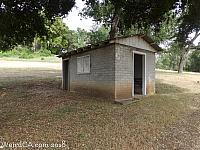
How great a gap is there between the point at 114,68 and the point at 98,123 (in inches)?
203

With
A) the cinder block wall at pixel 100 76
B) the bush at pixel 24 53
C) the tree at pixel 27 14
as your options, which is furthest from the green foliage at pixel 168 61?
the tree at pixel 27 14

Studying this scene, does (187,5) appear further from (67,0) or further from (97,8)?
(97,8)

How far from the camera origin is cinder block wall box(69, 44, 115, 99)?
1505cm

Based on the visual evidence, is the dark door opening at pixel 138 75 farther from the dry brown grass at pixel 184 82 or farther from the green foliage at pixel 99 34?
the green foliage at pixel 99 34

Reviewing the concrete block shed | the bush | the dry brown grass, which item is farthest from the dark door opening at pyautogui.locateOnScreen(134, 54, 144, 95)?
the bush

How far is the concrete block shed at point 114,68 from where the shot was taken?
1507 centimetres

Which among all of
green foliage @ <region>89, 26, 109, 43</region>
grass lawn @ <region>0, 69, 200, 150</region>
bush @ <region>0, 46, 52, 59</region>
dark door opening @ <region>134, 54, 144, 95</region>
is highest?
green foliage @ <region>89, 26, 109, 43</region>

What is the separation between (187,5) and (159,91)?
7.54 meters

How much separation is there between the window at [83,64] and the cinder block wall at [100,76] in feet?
0.75

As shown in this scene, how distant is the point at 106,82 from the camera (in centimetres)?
1529

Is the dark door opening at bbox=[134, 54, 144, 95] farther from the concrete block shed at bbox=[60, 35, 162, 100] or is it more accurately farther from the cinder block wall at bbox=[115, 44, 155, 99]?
the cinder block wall at bbox=[115, 44, 155, 99]

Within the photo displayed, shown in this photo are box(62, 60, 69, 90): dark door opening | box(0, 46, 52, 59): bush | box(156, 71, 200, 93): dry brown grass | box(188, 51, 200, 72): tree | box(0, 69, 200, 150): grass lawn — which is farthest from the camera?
box(188, 51, 200, 72): tree

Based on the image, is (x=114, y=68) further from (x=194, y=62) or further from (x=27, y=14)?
(x=194, y=62)

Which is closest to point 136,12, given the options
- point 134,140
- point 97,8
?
point 134,140
